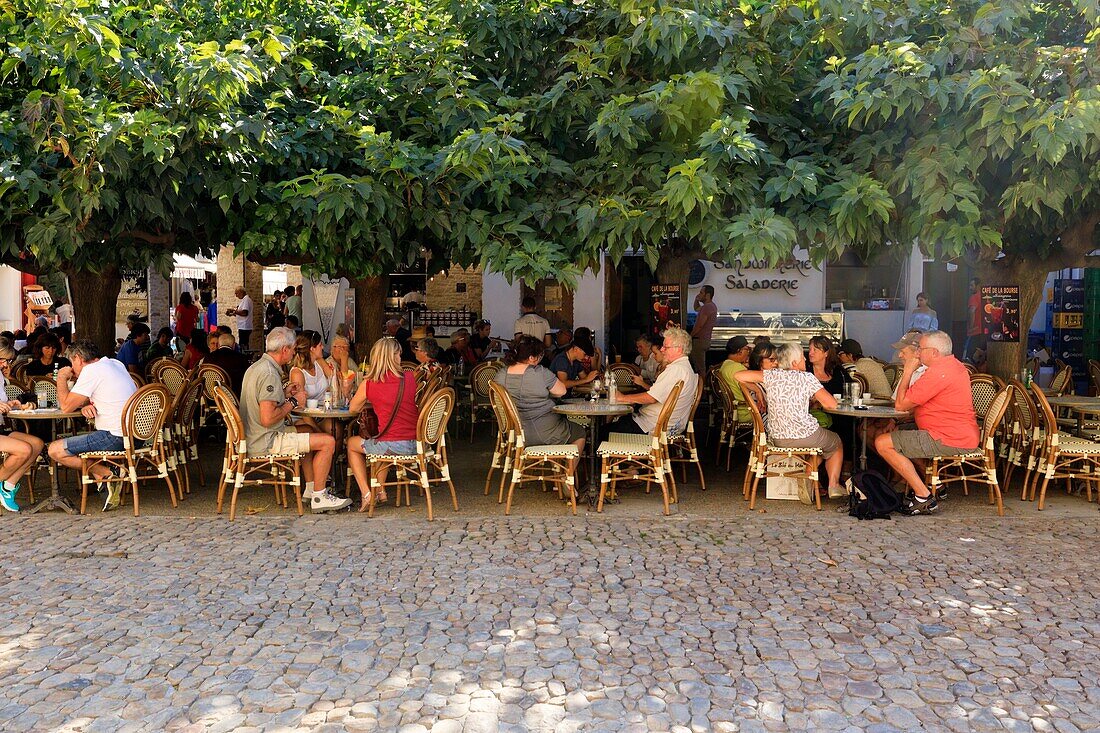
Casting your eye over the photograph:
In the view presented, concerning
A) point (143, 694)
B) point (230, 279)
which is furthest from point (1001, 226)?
point (230, 279)

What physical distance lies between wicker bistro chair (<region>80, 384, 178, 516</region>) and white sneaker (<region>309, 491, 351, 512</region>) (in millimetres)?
1106

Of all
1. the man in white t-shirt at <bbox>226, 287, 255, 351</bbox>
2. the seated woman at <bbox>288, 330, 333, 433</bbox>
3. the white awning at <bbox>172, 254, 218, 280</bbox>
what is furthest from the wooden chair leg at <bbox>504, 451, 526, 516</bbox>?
the white awning at <bbox>172, 254, 218, 280</bbox>

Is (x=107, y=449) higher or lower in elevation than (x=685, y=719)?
higher

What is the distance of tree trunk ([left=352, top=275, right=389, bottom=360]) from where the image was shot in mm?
11359

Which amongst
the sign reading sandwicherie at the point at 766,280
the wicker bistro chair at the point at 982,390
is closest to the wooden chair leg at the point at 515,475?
the wicker bistro chair at the point at 982,390

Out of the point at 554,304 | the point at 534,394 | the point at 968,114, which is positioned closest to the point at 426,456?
the point at 534,394

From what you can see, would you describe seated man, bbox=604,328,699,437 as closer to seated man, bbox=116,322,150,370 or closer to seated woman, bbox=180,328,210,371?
seated woman, bbox=180,328,210,371

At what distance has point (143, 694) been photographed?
12.9 feet

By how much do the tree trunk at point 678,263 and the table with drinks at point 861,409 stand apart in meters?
2.65

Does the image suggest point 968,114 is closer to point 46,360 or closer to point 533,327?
point 533,327

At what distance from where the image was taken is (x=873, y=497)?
7.16 m

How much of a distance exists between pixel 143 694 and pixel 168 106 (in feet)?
13.4

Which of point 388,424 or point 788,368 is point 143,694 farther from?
point 788,368

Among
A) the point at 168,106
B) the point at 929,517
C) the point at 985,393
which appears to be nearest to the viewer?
the point at 168,106
